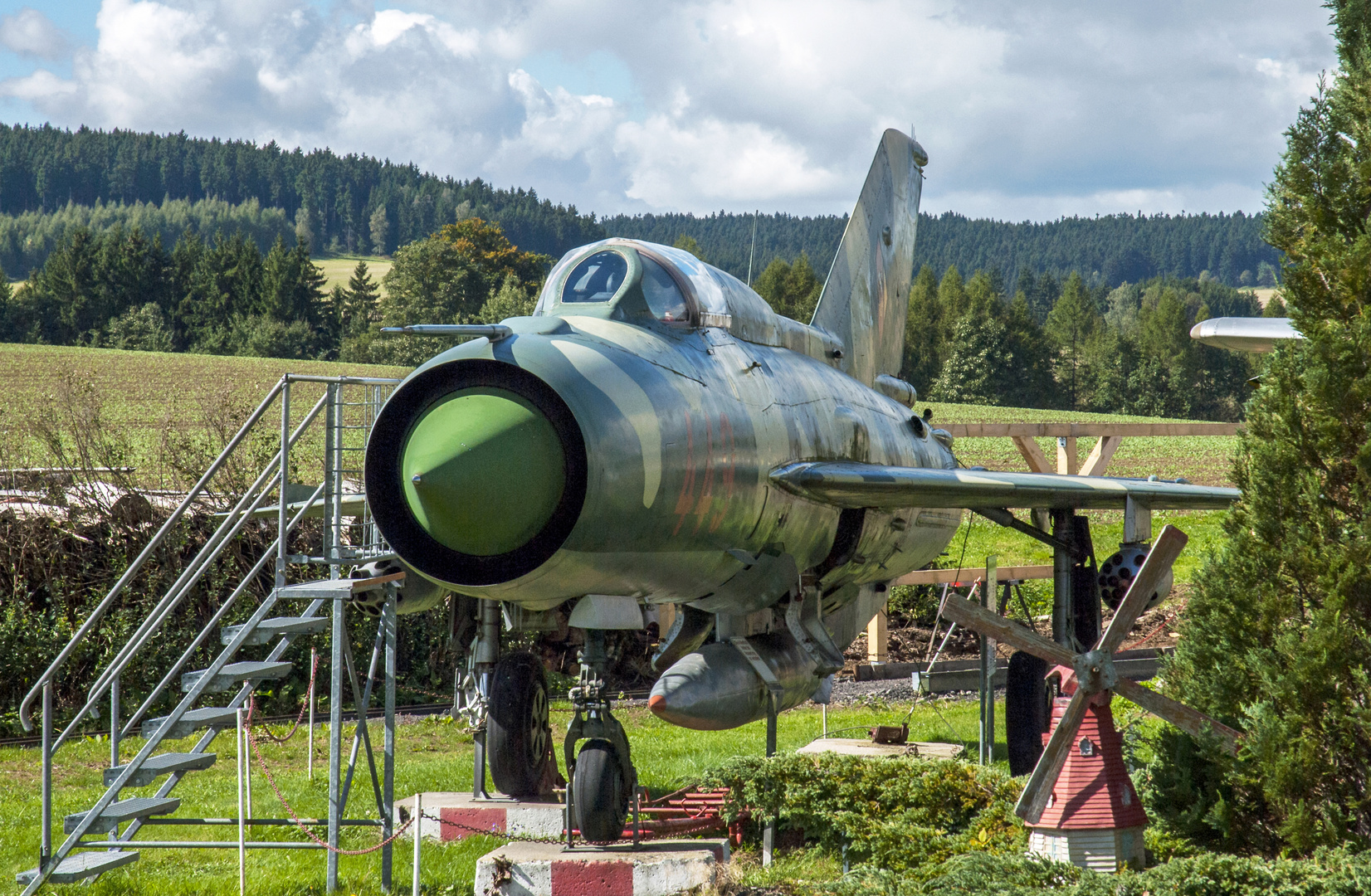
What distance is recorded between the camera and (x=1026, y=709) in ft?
37.9

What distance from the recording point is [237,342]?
227 feet

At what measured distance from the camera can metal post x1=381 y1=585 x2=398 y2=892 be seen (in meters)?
8.45

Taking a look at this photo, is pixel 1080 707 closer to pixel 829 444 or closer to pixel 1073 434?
pixel 829 444

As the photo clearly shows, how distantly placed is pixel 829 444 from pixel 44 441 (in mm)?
14261

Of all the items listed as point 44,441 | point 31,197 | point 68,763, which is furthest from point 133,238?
point 31,197

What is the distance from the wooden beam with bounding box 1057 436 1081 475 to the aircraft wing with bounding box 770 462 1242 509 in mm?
7015

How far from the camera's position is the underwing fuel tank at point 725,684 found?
24.0 ft

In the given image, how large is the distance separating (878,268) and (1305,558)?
721cm

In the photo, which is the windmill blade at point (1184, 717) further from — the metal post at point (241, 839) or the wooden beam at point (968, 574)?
the wooden beam at point (968, 574)

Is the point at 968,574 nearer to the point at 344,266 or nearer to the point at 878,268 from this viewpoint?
the point at 878,268

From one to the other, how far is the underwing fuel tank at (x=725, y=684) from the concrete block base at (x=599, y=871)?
32.7 inches

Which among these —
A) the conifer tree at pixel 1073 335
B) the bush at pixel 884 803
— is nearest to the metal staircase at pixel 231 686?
the bush at pixel 884 803

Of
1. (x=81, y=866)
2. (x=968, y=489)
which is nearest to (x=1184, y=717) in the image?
(x=968, y=489)

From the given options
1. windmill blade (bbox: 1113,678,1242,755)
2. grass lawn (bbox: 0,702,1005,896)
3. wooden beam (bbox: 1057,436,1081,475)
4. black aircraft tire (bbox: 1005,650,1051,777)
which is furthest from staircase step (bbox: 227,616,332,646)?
wooden beam (bbox: 1057,436,1081,475)
